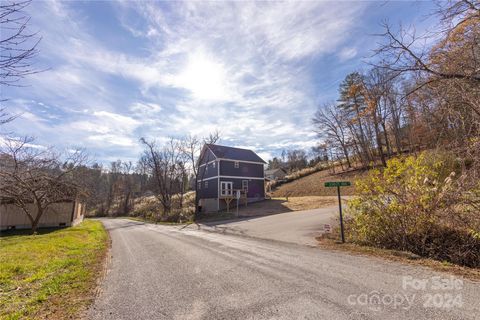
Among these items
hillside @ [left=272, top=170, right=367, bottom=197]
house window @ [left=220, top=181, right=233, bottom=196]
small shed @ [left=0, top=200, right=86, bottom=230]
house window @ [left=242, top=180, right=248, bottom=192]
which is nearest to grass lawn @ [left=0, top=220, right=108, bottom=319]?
small shed @ [left=0, top=200, right=86, bottom=230]

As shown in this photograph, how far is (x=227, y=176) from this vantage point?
105ft

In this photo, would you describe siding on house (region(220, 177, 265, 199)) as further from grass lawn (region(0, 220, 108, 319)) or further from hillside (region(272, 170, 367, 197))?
grass lawn (region(0, 220, 108, 319))

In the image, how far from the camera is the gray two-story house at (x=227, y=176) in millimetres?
Answer: 31250

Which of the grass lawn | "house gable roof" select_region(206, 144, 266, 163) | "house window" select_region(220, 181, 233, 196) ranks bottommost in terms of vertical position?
the grass lawn

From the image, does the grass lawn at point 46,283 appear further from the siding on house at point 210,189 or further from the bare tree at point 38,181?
the siding on house at point 210,189

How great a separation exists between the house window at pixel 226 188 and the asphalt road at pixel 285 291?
2397 centimetres

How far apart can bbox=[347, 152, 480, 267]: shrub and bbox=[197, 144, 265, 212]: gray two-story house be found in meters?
22.0

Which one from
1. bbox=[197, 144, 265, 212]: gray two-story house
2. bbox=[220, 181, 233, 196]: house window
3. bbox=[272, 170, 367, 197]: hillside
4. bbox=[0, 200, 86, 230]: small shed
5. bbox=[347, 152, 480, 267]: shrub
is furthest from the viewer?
bbox=[272, 170, 367, 197]: hillside

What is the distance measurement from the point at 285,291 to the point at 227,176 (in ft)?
90.6

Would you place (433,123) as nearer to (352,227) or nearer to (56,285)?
(352,227)

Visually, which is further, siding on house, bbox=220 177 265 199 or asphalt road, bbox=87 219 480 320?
siding on house, bbox=220 177 265 199

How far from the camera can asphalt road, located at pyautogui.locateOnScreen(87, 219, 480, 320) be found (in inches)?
140

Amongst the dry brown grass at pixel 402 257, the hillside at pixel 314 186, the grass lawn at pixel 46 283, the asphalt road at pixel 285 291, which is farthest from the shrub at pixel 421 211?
the hillside at pixel 314 186

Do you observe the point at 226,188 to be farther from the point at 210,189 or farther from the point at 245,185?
the point at 245,185
